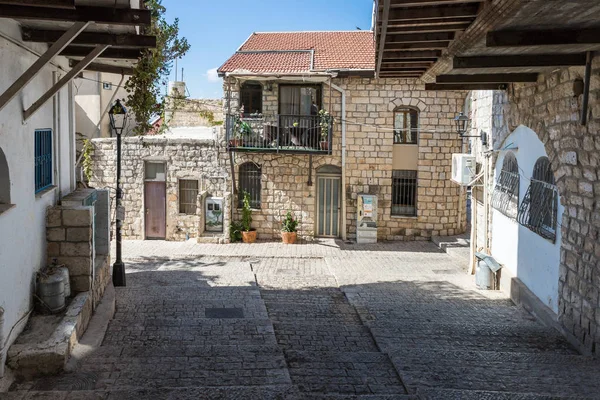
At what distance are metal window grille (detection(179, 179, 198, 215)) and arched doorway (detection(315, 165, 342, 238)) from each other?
3.72 m

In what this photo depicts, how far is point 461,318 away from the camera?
29.2ft

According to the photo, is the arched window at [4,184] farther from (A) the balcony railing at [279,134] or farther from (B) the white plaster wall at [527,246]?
(A) the balcony railing at [279,134]

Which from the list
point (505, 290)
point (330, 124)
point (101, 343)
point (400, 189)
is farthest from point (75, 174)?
point (400, 189)

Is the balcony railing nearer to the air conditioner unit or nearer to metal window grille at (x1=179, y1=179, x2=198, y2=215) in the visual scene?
metal window grille at (x1=179, y1=179, x2=198, y2=215)

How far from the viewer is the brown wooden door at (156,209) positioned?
719 inches

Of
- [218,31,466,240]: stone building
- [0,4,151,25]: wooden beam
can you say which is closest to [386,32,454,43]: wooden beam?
[0,4,151,25]: wooden beam

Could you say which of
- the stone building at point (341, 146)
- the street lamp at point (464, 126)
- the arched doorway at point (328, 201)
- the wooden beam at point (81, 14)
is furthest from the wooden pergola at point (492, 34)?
the arched doorway at point (328, 201)

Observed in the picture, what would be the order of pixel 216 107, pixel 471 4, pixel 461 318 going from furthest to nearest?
pixel 216 107, pixel 461 318, pixel 471 4

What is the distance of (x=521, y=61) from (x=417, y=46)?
1.28 metres

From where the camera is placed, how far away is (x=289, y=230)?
18.1m

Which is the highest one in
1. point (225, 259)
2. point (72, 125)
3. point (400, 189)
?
point (72, 125)

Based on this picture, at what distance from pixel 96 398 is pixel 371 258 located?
1180cm

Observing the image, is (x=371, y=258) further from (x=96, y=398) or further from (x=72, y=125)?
(x=96, y=398)

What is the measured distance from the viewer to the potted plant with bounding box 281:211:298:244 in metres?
18.1
